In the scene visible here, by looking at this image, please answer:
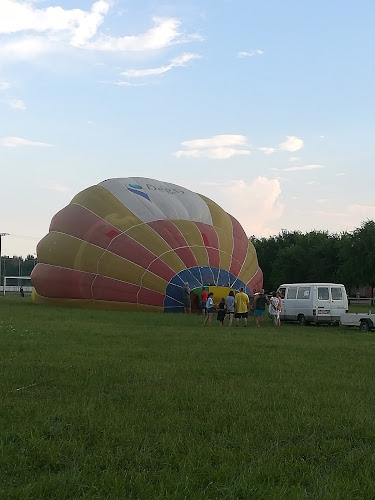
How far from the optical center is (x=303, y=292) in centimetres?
2091

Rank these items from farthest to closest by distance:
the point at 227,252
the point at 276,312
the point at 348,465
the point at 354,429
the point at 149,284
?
the point at 227,252 < the point at 149,284 < the point at 276,312 < the point at 354,429 < the point at 348,465

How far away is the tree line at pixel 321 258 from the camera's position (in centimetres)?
4572

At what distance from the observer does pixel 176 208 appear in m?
24.9

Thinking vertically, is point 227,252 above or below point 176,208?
below

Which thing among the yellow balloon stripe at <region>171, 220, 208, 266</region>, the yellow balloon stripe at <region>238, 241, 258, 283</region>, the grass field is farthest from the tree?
the grass field

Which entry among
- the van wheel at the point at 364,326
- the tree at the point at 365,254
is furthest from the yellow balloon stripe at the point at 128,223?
the tree at the point at 365,254

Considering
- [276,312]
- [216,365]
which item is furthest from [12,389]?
[276,312]

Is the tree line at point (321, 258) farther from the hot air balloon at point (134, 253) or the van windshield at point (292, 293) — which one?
the van windshield at point (292, 293)

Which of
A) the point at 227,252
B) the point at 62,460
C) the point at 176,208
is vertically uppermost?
the point at 176,208

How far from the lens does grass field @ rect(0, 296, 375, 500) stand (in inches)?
163

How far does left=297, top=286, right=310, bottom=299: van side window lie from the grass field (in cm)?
1004

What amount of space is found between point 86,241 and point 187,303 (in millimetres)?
4714

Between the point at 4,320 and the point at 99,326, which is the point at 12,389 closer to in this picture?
the point at 99,326

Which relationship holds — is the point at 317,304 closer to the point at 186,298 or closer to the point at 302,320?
the point at 302,320
